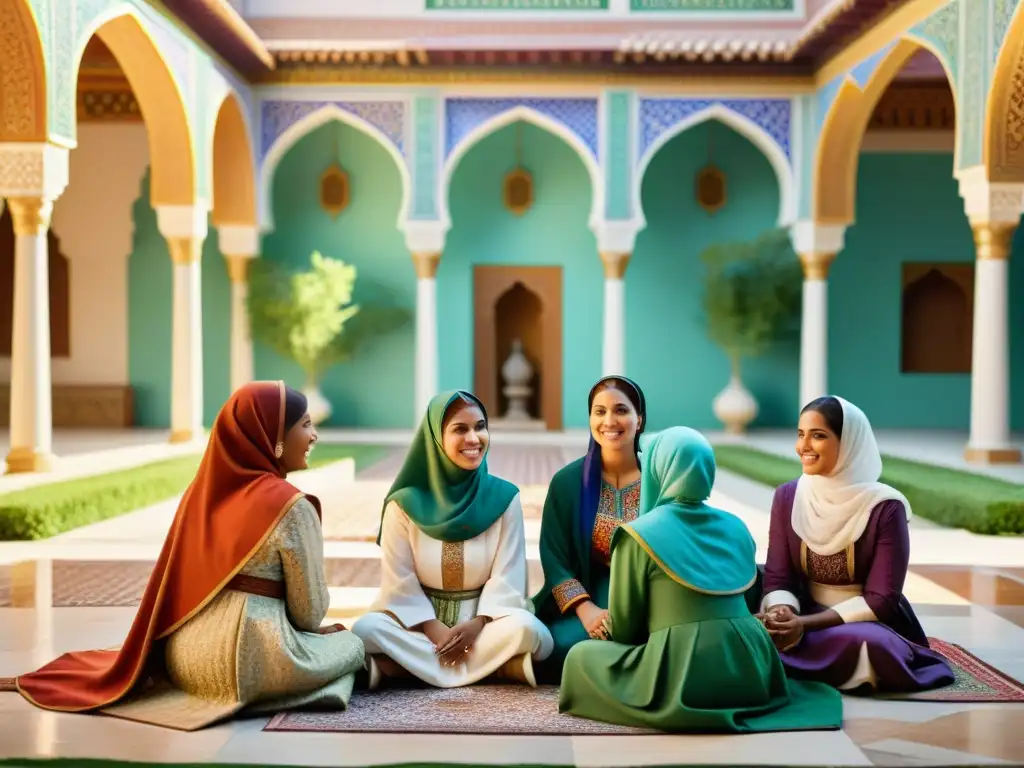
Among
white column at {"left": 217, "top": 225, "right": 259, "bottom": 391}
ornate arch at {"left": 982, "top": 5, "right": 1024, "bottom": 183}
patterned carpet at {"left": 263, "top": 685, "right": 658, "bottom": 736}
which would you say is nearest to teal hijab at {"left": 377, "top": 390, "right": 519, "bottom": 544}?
patterned carpet at {"left": 263, "top": 685, "right": 658, "bottom": 736}

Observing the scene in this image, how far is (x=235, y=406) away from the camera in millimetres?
2982

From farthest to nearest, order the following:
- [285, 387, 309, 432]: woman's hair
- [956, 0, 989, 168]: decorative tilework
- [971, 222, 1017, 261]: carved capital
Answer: [971, 222, 1017, 261]: carved capital < [956, 0, 989, 168]: decorative tilework < [285, 387, 309, 432]: woman's hair

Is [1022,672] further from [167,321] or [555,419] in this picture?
[167,321]

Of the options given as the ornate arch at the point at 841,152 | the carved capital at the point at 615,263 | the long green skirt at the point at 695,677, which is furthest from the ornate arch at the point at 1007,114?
the long green skirt at the point at 695,677

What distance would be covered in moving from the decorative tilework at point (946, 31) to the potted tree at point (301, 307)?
6352 mm

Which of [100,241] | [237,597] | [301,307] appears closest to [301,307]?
[301,307]

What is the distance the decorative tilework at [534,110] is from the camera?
1197 centimetres

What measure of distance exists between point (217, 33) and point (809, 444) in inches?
336

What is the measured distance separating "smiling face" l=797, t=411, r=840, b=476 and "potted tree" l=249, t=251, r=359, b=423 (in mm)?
9414

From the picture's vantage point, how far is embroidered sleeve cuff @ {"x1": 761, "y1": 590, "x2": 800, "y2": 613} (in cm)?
340

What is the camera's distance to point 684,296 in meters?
13.8

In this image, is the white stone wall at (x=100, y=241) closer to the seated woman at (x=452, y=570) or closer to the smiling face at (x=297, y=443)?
the seated woman at (x=452, y=570)

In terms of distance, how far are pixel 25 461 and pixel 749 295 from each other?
768 cm

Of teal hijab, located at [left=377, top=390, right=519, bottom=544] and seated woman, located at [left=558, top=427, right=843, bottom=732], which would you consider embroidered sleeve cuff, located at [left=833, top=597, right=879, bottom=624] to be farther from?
teal hijab, located at [left=377, top=390, right=519, bottom=544]
